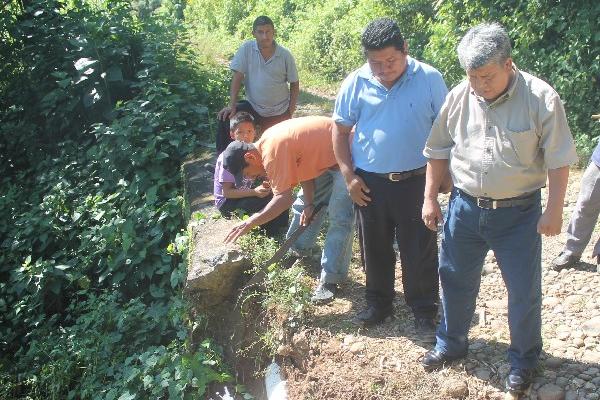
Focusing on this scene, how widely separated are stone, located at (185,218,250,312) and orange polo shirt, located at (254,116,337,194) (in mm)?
530

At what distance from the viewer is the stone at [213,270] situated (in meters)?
4.11

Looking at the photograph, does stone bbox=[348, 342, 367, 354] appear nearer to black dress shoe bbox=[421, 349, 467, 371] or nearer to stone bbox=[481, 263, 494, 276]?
black dress shoe bbox=[421, 349, 467, 371]

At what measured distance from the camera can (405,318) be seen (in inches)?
159

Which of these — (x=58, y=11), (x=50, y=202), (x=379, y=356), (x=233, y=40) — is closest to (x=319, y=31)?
(x=233, y=40)

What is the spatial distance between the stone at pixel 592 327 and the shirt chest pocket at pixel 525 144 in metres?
1.36

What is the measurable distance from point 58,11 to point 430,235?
678 cm

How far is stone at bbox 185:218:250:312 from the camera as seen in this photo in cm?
411

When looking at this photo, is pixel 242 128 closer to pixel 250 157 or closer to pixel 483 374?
pixel 250 157

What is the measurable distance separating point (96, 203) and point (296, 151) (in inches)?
117

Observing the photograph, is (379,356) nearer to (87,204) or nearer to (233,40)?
(87,204)

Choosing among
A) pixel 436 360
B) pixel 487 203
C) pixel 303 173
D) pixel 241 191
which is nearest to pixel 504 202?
pixel 487 203

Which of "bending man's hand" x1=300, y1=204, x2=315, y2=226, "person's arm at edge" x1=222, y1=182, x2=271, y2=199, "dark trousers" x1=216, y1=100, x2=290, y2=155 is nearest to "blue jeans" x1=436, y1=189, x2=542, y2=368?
"bending man's hand" x1=300, y1=204, x2=315, y2=226

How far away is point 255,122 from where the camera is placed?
590 cm

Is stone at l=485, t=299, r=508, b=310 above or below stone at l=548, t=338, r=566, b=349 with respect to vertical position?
below
